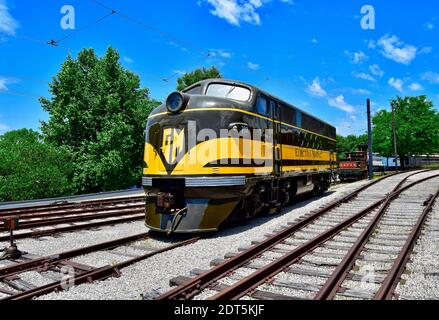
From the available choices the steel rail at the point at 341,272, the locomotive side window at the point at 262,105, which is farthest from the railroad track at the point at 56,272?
the locomotive side window at the point at 262,105

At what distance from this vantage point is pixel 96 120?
2867cm

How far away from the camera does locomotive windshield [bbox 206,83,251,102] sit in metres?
9.66

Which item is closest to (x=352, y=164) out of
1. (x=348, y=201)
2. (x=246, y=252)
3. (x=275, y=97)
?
(x=348, y=201)

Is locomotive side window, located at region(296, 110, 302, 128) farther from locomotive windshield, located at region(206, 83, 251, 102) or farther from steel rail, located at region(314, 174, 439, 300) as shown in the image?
steel rail, located at region(314, 174, 439, 300)

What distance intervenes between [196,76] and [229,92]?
29457 mm

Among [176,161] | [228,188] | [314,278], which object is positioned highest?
[176,161]

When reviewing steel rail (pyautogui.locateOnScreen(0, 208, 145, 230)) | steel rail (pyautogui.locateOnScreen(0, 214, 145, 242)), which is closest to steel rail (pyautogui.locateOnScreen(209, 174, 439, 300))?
steel rail (pyautogui.locateOnScreen(0, 214, 145, 242))

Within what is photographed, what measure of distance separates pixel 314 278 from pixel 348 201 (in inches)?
390

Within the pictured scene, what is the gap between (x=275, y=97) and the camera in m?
11.3

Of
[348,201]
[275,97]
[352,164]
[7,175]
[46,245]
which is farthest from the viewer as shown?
[352,164]

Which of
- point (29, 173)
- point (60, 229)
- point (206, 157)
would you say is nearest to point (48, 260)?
point (60, 229)
